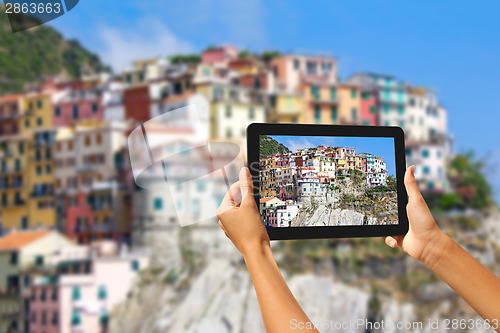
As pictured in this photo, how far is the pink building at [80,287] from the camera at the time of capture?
48.3ft

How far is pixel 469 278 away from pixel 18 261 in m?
15.8

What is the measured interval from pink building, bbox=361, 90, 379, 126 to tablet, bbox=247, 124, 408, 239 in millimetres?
16290

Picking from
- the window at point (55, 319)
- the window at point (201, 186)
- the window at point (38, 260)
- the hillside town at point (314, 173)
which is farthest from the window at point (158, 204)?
the hillside town at point (314, 173)

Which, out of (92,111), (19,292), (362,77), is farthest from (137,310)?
(362,77)

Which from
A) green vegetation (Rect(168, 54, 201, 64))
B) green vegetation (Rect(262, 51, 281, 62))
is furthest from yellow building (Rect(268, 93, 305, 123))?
green vegetation (Rect(168, 54, 201, 64))

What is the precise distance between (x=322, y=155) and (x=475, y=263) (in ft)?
0.78

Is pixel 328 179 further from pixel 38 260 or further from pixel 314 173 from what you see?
pixel 38 260

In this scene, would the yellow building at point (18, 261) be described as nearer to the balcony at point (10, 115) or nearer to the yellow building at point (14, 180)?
the yellow building at point (14, 180)

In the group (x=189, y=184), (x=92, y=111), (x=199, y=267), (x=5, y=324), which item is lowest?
(x=5, y=324)

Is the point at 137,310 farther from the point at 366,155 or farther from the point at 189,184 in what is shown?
the point at 366,155

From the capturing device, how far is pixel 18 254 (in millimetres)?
15461

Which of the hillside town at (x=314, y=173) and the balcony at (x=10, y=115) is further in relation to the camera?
the balcony at (x=10, y=115)

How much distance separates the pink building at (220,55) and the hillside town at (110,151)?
2.8 inches

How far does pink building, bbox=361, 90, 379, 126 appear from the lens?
17.0 meters
